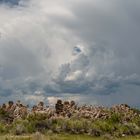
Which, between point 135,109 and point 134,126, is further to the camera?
point 135,109

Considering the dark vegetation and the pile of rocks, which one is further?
the pile of rocks

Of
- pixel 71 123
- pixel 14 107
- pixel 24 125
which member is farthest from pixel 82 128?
pixel 14 107

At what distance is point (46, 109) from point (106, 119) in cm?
1691

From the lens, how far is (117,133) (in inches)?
3462

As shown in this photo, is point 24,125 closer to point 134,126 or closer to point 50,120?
point 50,120

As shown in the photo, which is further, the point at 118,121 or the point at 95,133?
the point at 118,121

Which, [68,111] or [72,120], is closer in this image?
[72,120]

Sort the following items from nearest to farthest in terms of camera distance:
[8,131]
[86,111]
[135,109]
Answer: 1. [8,131]
2. [86,111]
3. [135,109]

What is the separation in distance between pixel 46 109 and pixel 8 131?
28853 millimetres

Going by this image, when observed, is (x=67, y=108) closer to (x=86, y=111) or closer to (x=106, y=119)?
(x=86, y=111)

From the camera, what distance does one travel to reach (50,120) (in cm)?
9088

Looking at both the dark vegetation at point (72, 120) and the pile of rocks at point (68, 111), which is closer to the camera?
the dark vegetation at point (72, 120)

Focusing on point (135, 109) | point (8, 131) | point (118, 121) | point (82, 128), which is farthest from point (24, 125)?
point (135, 109)

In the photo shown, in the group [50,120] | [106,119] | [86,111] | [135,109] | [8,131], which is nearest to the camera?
[8,131]
